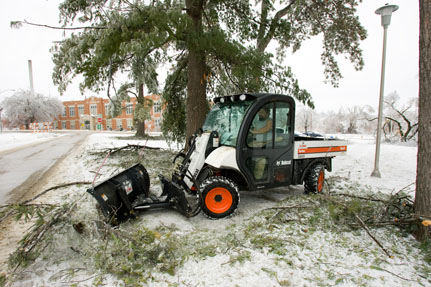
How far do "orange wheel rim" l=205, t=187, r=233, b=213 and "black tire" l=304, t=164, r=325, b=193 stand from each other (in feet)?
6.43

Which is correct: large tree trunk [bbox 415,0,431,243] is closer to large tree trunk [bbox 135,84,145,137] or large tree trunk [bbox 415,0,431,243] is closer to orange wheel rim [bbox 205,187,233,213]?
orange wheel rim [bbox 205,187,233,213]

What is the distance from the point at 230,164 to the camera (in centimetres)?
390

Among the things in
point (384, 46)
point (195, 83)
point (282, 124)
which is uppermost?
point (384, 46)

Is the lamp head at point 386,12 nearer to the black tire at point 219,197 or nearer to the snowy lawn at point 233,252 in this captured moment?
the snowy lawn at point 233,252

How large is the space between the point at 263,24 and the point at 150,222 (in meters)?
6.45

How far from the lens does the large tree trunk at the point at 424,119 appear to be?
9.48 feet

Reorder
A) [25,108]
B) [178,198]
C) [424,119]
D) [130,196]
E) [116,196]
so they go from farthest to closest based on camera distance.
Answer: [25,108] → [130,196] → [178,198] → [116,196] → [424,119]

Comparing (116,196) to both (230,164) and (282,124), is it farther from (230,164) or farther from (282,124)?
(282,124)

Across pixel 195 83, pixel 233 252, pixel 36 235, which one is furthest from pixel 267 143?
pixel 195 83

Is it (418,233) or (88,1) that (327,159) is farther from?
(88,1)

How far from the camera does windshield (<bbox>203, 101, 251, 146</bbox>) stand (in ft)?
13.9

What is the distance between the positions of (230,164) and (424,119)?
101 inches

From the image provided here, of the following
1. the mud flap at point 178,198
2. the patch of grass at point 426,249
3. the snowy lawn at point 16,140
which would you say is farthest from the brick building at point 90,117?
the patch of grass at point 426,249

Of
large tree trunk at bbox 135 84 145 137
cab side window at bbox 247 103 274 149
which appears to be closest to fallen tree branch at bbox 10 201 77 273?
cab side window at bbox 247 103 274 149
